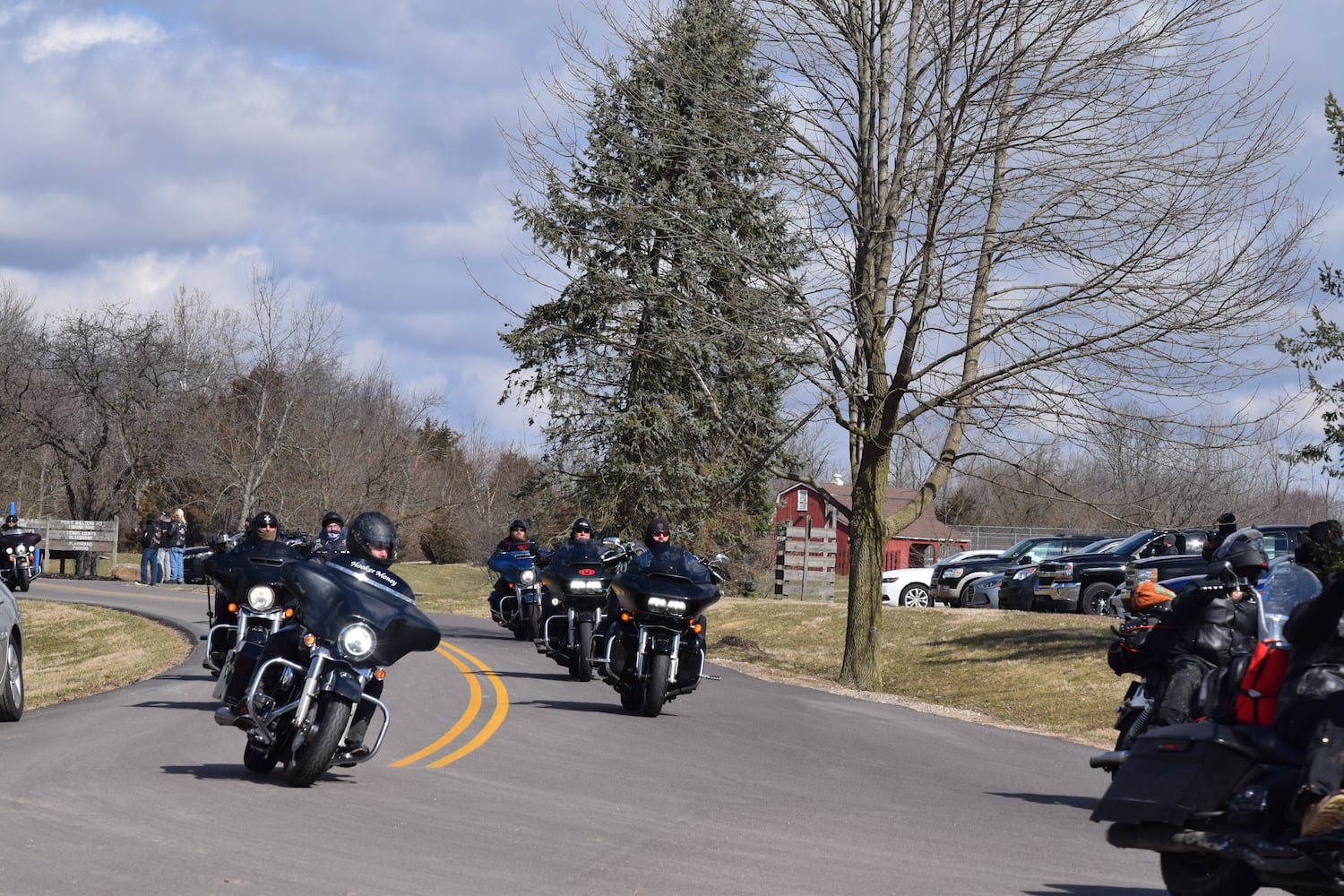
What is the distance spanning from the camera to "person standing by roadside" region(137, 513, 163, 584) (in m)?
43.2

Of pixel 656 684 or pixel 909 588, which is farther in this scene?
pixel 909 588

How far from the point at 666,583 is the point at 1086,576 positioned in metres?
17.8

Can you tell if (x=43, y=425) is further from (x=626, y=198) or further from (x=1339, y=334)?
(x=1339, y=334)

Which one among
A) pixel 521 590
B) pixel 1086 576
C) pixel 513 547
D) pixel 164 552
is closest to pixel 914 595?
pixel 1086 576

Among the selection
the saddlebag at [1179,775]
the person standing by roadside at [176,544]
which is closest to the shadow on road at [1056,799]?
the saddlebag at [1179,775]

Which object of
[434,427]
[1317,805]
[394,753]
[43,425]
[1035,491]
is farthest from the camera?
[434,427]

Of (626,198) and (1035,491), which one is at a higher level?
(626,198)

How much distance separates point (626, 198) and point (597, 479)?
1533 centimetres

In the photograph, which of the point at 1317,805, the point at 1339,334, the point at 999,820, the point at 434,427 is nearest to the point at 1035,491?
the point at 1339,334

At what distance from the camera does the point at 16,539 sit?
3512 cm

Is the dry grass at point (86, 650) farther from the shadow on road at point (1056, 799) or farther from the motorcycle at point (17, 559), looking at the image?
the shadow on road at point (1056, 799)

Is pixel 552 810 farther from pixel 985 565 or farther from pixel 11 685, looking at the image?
pixel 985 565

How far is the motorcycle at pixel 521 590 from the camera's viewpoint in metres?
21.7

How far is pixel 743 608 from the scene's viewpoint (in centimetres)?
3562
